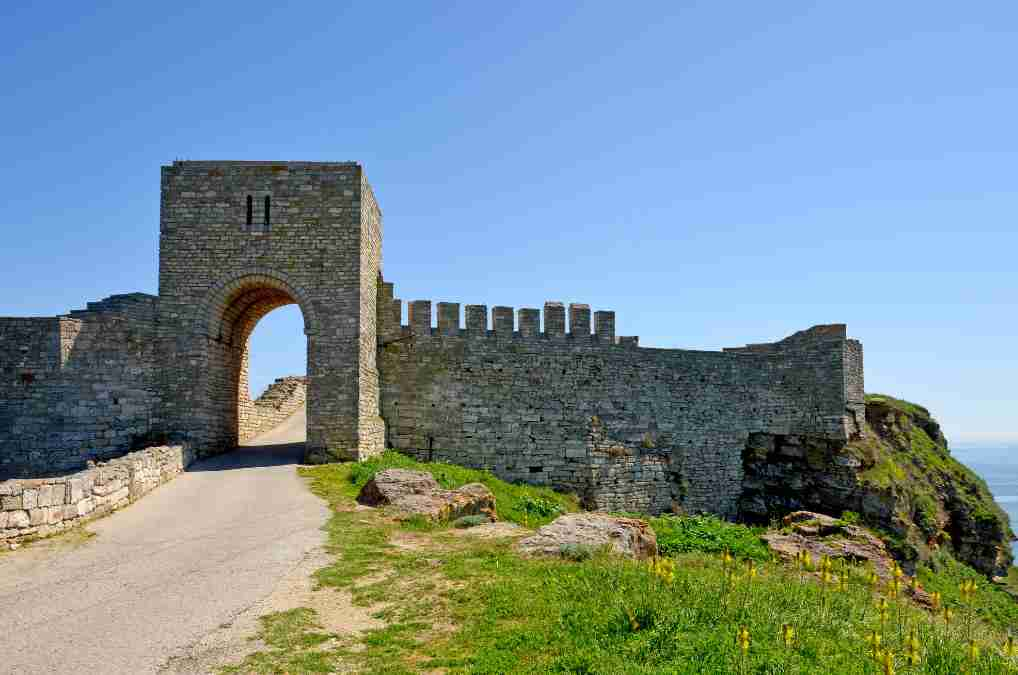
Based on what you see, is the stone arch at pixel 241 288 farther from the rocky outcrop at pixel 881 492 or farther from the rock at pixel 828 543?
the rocky outcrop at pixel 881 492

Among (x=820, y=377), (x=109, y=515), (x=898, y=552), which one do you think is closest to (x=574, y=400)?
(x=820, y=377)

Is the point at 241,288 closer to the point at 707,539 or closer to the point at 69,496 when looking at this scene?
the point at 69,496

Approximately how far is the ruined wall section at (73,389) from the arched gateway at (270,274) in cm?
69

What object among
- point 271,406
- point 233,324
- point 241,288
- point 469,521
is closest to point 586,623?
point 469,521

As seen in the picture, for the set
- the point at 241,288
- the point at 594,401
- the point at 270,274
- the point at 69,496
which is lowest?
the point at 69,496

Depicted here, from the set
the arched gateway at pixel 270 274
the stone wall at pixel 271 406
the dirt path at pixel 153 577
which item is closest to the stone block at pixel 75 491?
the dirt path at pixel 153 577

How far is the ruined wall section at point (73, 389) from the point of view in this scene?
51.9 ft

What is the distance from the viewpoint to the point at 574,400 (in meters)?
20.0

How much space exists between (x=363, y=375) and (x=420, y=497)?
227 inches

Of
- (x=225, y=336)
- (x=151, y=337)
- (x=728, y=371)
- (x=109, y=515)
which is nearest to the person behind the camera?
(x=109, y=515)

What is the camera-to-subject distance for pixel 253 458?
17.3 m

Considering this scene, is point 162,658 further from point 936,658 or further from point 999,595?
point 999,595

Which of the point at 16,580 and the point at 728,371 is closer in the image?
the point at 16,580

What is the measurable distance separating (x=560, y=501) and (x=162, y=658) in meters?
13.0
